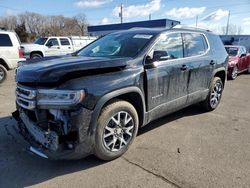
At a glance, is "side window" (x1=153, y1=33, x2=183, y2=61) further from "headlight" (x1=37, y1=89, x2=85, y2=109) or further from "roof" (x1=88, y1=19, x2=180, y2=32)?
"roof" (x1=88, y1=19, x2=180, y2=32)

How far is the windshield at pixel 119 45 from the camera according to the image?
395cm

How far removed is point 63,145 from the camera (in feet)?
9.51

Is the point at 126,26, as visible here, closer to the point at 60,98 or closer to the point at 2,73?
the point at 2,73

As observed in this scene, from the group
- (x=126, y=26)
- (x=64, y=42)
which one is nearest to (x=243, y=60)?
(x=64, y=42)

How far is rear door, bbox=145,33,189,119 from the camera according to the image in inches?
151

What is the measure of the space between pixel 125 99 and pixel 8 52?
7716 millimetres

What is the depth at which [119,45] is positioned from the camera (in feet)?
14.0

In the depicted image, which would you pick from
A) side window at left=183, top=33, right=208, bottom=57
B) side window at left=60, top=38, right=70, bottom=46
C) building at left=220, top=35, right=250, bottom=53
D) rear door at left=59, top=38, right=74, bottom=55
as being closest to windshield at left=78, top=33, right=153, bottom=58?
side window at left=183, top=33, right=208, bottom=57

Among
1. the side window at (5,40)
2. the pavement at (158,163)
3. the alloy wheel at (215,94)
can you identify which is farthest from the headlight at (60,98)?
the side window at (5,40)

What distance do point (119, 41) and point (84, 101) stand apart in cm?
186

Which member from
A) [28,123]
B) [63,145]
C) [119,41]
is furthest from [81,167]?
[119,41]

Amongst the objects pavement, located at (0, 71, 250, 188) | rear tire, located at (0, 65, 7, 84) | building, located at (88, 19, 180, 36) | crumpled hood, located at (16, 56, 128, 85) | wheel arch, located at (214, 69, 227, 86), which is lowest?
pavement, located at (0, 71, 250, 188)

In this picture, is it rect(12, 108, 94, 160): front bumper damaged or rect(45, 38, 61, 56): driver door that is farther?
rect(45, 38, 61, 56): driver door

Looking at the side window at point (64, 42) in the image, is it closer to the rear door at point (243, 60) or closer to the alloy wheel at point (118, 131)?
the rear door at point (243, 60)
